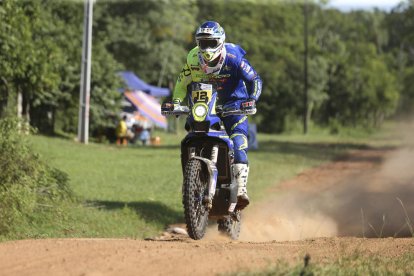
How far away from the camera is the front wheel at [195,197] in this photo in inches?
335

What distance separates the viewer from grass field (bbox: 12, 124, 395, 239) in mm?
12422

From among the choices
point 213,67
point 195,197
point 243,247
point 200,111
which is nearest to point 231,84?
point 213,67

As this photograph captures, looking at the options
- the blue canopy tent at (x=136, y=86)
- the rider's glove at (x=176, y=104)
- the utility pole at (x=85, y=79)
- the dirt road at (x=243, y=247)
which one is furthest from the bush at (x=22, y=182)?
the blue canopy tent at (x=136, y=86)

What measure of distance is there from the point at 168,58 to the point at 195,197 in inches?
1967

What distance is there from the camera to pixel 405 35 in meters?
41.3

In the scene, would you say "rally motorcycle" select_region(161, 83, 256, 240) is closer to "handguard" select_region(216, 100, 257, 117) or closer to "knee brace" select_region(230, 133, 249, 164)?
"handguard" select_region(216, 100, 257, 117)

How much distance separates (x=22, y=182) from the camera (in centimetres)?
1152

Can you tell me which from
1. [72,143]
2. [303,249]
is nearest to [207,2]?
[72,143]

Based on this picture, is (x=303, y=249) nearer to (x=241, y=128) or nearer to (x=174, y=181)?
(x=241, y=128)

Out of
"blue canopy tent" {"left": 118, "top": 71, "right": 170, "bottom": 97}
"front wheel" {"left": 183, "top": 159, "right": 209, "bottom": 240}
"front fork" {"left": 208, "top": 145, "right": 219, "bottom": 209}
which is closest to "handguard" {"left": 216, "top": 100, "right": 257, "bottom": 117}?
"front fork" {"left": 208, "top": 145, "right": 219, "bottom": 209}

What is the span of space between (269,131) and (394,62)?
2411 inches

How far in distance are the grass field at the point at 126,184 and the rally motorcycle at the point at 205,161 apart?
245cm

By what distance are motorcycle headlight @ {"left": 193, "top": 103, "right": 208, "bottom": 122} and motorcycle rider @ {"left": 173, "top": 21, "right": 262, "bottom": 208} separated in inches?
21.2

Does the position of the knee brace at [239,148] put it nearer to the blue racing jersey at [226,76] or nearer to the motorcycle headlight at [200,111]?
the blue racing jersey at [226,76]
